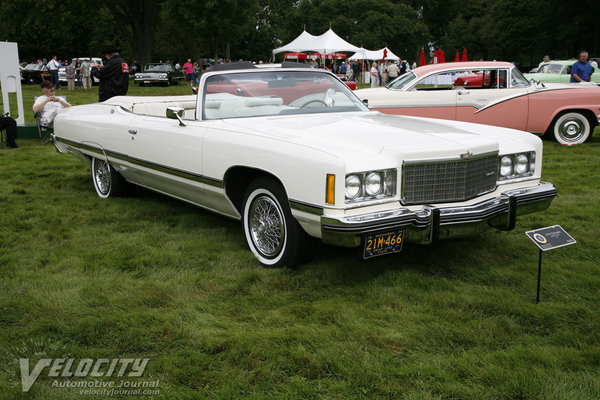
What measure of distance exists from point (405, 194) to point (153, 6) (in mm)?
36961

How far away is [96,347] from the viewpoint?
3363 mm

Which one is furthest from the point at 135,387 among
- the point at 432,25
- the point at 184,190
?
the point at 432,25

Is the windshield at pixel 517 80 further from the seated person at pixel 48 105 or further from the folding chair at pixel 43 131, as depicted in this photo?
the folding chair at pixel 43 131

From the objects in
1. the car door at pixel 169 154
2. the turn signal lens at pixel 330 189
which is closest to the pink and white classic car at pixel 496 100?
the car door at pixel 169 154

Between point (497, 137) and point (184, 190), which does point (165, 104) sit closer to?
point (184, 190)

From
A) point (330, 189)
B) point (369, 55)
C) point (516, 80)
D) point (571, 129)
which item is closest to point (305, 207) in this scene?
point (330, 189)

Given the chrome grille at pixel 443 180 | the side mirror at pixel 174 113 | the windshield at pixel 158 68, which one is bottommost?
the chrome grille at pixel 443 180

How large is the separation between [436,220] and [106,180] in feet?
14.3

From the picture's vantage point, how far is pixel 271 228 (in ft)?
14.8

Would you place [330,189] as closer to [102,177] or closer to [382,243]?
[382,243]

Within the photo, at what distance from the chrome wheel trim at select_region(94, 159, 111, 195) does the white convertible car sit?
84cm

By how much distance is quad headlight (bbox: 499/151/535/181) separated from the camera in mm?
4625

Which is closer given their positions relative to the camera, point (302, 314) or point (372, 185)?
point (302, 314)

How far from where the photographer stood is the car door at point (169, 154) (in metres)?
5.02
